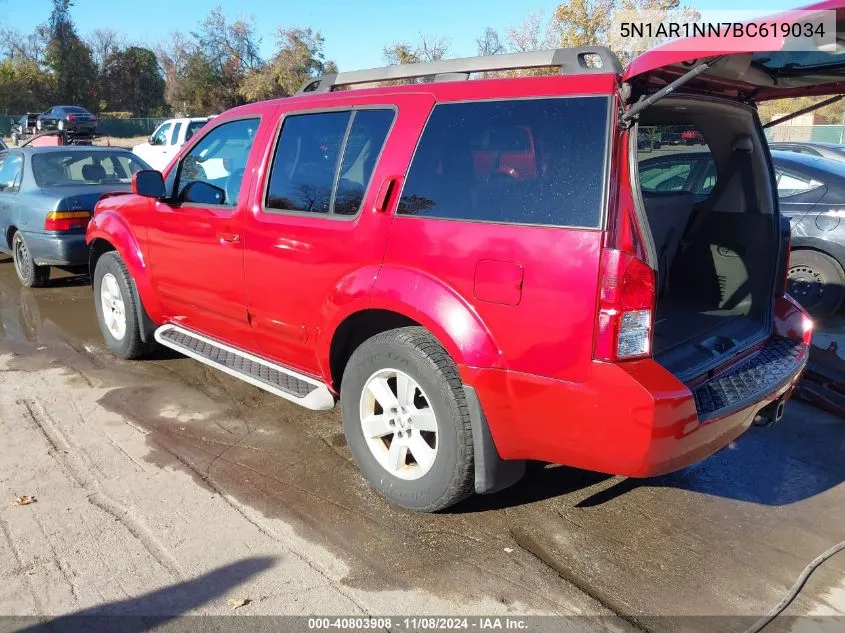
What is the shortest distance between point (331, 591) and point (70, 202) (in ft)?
19.9

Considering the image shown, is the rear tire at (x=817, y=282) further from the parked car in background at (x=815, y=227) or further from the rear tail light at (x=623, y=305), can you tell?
the rear tail light at (x=623, y=305)

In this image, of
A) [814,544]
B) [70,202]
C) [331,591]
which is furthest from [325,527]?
[70,202]

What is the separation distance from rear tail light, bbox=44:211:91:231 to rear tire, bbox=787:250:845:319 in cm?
723

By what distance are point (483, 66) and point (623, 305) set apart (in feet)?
4.63

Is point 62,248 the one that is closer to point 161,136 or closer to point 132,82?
point 161,136

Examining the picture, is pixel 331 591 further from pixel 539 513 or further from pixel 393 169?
pixel 393 169

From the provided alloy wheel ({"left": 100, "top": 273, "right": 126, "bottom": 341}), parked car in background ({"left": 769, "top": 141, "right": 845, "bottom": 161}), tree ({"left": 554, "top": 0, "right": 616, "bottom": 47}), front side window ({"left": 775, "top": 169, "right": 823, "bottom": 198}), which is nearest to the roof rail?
alloy wheel ({"left": 100, "top": 273, "right": 126, "bottom": 341})

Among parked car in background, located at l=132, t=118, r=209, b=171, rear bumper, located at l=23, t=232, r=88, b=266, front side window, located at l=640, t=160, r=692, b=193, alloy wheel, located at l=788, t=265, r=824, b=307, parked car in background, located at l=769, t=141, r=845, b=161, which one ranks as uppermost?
parked car in background, located at l=132, t=118, r=209, b=171

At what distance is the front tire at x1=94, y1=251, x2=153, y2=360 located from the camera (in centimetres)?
516

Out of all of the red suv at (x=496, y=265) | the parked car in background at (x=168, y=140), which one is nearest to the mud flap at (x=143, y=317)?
the red suv at (x=496, y=265)

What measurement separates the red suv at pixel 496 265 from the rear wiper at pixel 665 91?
0.09 feet

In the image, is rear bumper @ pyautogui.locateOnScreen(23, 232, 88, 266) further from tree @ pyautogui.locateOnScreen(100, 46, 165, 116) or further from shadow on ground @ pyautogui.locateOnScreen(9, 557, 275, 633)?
tree @ pyautogui.locateOnScreen(100, 46, 165, 116)

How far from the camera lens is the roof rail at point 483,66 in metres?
2.81

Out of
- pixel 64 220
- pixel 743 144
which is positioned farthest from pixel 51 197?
pixel 743 144
